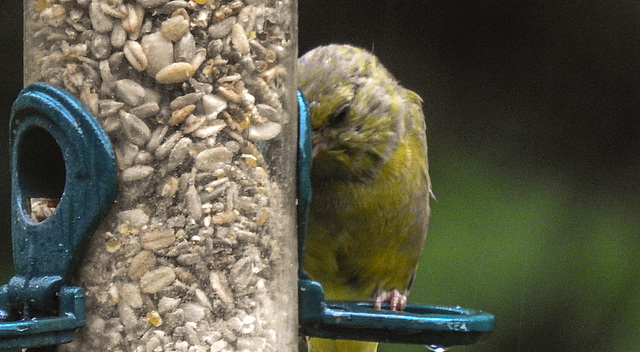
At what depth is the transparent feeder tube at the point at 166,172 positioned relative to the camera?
6.32ft

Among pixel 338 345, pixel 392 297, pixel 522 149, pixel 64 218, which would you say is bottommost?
pixel 338 345

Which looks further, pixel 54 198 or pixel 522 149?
pixel 522 149

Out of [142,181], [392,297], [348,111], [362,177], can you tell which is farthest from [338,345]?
[142,181]

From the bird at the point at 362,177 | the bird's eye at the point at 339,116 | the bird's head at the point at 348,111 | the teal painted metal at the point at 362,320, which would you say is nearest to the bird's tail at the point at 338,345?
the bird at the point at 362,177

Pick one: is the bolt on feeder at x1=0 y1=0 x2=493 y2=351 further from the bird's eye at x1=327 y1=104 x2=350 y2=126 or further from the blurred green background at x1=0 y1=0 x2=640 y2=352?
the blurred green background at x1=0 y1=0 x2=640 y2=352

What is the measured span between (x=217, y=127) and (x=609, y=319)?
2.69m

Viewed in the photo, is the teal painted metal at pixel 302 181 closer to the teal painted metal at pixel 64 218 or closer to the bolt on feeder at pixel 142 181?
the bolt on feeder at pixel 142 181

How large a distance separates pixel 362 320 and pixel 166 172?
56cm

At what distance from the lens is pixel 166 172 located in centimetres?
194

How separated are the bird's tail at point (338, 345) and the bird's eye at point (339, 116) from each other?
0.96m

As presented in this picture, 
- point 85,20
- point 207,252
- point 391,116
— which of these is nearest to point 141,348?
point 207,252

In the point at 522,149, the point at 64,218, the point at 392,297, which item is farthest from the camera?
the point at 522,149

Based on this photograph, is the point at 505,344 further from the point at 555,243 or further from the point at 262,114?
the point at 262,114

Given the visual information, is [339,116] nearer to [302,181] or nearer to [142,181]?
[302,181]
